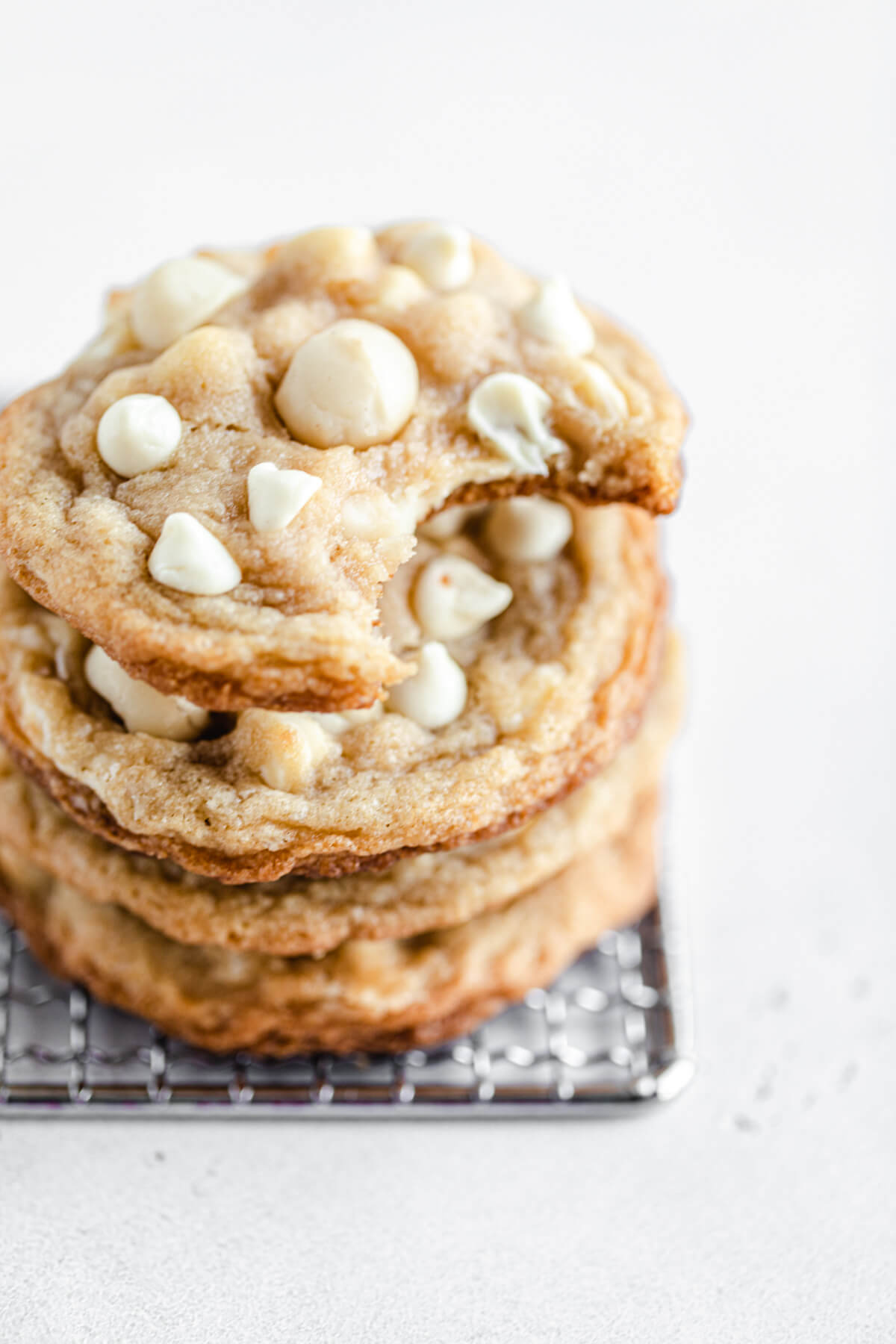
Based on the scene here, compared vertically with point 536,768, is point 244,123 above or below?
above

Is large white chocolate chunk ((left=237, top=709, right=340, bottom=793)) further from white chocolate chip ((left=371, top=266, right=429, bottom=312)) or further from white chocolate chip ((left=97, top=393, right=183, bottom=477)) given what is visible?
white chocolate chip ((left=371, top=266, right=429, bottom=312))

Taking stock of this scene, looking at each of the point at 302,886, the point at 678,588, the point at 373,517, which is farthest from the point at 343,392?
the point at 678,588

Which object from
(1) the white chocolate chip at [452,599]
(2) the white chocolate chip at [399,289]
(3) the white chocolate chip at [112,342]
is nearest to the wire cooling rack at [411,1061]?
(1) the white chocolate chip at [452,599]

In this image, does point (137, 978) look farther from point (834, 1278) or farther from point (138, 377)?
point (834, 1278)

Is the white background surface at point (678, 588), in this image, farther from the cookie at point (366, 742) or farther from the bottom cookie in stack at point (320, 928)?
the cookie at point (366, 742)

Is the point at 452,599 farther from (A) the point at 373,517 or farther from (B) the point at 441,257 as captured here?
(B) the point at 441,257

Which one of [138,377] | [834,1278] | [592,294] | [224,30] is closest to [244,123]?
[224,30]

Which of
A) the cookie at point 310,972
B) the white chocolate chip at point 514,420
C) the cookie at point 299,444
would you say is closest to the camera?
the cookie at point 299,444
